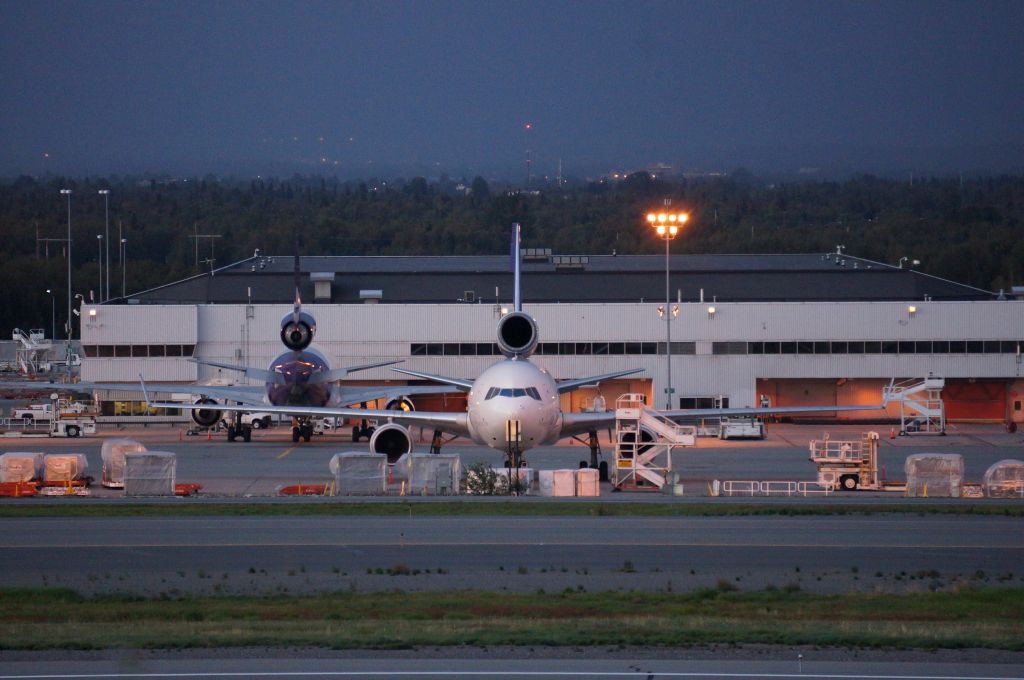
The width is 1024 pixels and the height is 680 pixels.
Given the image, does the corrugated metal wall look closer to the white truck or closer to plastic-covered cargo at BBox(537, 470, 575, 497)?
the white truck

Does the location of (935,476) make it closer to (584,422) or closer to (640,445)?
(640,445)

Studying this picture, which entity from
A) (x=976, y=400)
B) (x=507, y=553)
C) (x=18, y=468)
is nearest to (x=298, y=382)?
(x=18, y=468)

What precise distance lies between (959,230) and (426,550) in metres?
164

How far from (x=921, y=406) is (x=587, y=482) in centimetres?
3648

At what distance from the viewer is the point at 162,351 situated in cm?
7325

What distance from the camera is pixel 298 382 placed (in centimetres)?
5959

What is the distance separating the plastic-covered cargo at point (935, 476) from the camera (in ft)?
122

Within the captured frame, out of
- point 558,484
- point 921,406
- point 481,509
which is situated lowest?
point 481,509

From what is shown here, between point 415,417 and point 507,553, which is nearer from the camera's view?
point 507,553

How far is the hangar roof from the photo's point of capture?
81.5 m

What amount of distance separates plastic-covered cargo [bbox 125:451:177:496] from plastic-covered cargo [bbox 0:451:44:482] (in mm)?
3933

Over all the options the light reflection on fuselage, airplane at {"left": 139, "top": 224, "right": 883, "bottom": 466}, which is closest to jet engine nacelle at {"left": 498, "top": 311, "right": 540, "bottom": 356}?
airplane at {"left": 139, "top": 224, "right": 883, "bottom": 466}

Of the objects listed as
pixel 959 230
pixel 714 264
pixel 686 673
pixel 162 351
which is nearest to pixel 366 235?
pixel 959 230

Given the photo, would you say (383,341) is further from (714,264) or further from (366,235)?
(366,235)
